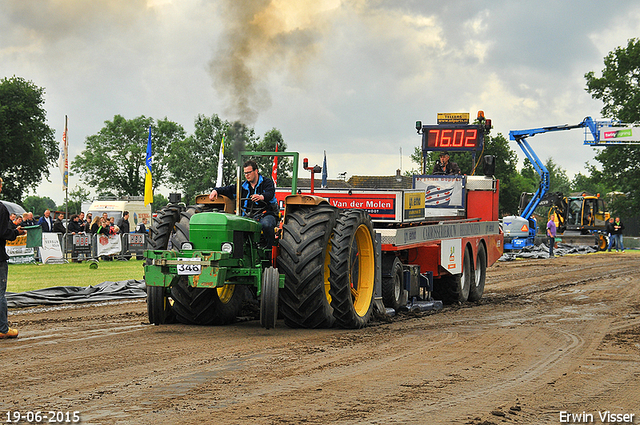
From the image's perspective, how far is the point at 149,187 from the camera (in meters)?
26.1

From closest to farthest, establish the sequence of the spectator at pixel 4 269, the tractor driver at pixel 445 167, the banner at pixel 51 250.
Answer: the spectator at pixel 4 269 < the tractor driver at pixel 445 167 < the banner at pixel 51 250

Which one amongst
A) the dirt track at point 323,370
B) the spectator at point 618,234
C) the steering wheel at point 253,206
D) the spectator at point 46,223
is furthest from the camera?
the spectator at point 618,234

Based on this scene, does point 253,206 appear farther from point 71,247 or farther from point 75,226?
point 75,226

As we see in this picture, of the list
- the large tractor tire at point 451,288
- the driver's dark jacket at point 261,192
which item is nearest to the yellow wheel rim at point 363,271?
the driver's dark jacket at point 261,192

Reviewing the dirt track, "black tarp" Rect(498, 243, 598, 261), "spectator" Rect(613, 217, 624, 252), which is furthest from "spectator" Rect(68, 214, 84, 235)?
"spectator" Rect(613, 217, 624, 252)

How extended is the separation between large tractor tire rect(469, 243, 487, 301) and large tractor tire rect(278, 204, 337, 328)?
240 inches

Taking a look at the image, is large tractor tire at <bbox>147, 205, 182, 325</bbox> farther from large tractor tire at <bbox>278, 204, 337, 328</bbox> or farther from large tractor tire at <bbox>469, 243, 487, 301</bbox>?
large tractor tire at <bbox>469, 243, 487, 301</bbox>

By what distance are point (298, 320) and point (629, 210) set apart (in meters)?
52.7

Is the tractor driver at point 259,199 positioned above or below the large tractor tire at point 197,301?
above

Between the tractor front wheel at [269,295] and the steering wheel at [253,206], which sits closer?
the tractor front wheel at [269,295]

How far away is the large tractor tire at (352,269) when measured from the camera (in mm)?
9062

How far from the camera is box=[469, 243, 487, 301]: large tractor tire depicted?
47.9 ft

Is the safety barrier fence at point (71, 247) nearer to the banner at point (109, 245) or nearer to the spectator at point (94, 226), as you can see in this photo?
→ the banner at point (109, 245)

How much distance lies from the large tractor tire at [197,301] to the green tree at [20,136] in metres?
48.1
